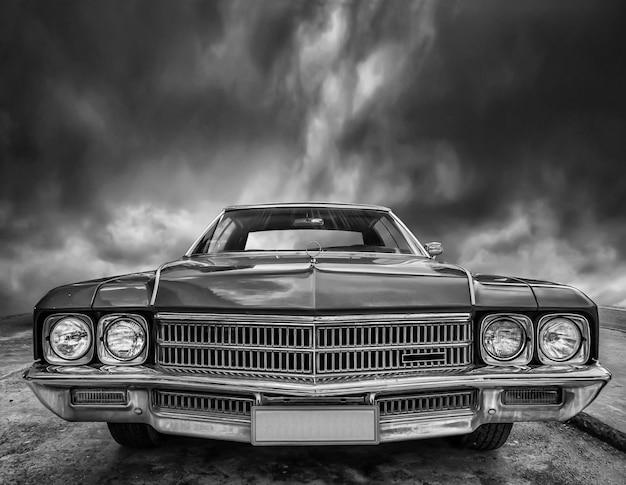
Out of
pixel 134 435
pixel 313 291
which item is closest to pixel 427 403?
pixel 313 291

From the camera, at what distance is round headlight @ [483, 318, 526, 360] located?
2.19 m

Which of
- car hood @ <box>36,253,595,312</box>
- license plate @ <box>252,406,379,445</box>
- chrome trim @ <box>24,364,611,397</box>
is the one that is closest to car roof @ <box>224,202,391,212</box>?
car hood @ <box>36,253,595,312</box>

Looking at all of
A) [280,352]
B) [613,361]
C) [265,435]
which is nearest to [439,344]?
[280,352]

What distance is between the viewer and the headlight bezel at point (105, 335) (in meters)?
2.15

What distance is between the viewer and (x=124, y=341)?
216cm

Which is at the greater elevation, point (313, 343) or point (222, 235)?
point (222, 235)

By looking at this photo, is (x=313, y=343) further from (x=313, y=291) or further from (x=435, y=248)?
(x=435, y=248)

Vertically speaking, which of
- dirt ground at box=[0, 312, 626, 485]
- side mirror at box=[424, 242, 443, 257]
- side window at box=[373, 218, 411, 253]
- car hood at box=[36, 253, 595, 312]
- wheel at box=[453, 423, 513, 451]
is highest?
side window at box=[373, 218, 411, 253]

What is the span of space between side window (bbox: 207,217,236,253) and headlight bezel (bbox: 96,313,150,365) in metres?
1.26

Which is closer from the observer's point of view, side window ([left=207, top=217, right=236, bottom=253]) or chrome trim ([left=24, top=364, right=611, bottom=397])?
chrome trim ([left=24, top=364, right=611, bottom=397])

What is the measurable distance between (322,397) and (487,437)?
1228mm

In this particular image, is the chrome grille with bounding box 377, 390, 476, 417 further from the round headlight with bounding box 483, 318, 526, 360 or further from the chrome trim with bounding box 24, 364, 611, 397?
the round headlight with bounding box 483, 318, 526, 360

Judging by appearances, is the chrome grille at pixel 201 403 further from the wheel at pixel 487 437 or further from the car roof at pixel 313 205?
the car roof at pixel 313 205

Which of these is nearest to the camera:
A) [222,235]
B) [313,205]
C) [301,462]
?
[301,462]
